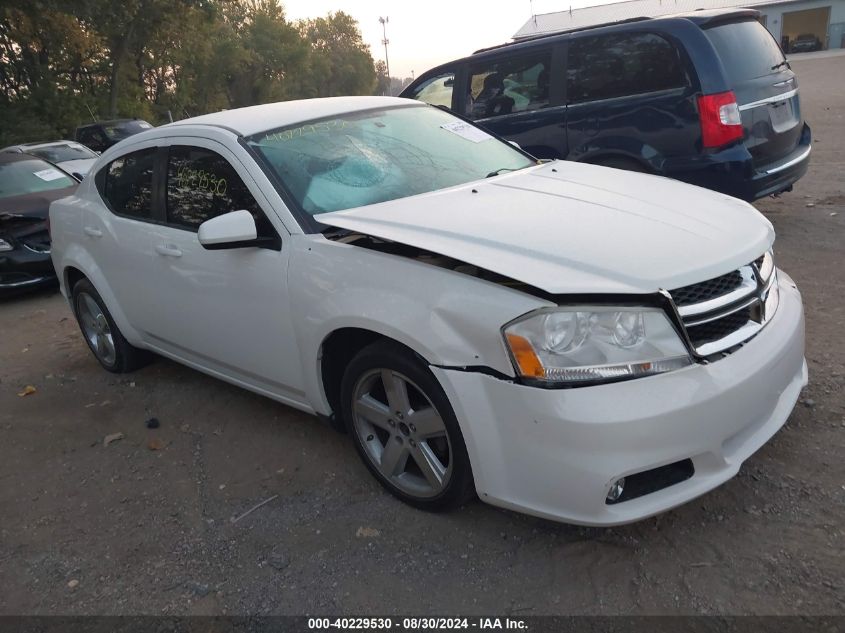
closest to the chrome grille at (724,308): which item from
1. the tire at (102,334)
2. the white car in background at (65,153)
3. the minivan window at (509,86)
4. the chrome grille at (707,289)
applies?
the chrome grille at (707,289)

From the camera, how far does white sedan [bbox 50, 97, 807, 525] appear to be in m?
2.41

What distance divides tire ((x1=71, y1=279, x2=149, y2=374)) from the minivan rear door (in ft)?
15.3

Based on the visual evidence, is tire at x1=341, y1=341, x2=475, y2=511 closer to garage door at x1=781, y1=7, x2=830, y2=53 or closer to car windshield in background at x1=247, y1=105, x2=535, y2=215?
car windshield in background at x1=247, y1=105, x2=535, y2=215

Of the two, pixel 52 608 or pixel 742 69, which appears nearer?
pixel 52 608

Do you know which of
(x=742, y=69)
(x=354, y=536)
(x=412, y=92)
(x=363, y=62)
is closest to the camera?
(x=354, y=536)

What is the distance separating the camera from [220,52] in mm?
48656

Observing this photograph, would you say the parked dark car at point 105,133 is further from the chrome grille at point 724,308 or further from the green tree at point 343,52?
the green tree at point 343,52

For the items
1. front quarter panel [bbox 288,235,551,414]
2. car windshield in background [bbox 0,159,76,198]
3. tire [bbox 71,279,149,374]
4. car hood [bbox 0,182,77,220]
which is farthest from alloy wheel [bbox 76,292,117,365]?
car windshield in background [bbox 0,159,76,198]

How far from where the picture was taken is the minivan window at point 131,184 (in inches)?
164

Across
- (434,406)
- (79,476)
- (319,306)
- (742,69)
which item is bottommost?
(79,476)

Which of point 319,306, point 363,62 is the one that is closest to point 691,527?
point 319,306

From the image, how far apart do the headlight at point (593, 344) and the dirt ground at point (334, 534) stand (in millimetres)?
742

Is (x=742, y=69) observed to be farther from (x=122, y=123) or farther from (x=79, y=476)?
(x=122, y=123)

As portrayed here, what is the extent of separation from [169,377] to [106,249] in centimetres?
96
